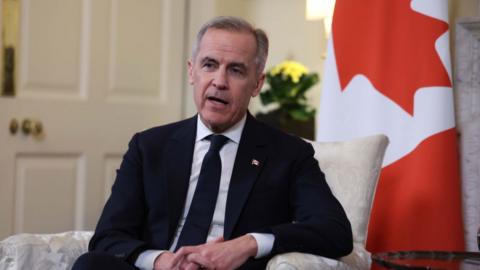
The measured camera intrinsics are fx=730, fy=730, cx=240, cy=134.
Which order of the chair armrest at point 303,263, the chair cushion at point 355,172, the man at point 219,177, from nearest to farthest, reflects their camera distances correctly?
1. the chair armrest at point 303,263
2. the man at point 219,177
3. the chair cushion at point 355,172

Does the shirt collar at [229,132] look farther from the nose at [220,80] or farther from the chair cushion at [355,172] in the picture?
the chair cushion at [355,172]

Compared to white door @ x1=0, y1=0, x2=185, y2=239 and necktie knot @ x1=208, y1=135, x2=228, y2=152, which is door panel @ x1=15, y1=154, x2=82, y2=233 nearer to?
white door @ x1=0, y1=0, x2=185, y2=239

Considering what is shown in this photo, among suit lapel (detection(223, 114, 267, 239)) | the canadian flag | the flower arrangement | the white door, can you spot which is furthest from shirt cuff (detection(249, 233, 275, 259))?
the flower arrangement

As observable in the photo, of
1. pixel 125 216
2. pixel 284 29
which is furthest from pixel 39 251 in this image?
pixel 284 29

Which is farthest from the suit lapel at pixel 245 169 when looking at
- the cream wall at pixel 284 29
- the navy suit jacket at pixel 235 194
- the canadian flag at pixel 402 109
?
the cream wall at pixel 284 29

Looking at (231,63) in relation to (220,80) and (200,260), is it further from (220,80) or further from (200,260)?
(200,260)

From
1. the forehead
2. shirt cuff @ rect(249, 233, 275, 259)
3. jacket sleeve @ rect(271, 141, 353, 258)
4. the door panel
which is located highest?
the forehead

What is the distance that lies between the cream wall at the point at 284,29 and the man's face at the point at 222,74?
1823 mm

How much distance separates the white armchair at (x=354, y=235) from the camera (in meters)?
1.78

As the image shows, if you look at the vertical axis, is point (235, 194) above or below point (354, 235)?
above

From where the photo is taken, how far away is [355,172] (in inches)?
89.4

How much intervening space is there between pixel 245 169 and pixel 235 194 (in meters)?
0.08

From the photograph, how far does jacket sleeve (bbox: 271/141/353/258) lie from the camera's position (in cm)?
177

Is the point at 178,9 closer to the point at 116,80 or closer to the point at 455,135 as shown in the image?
the point at 116,80
